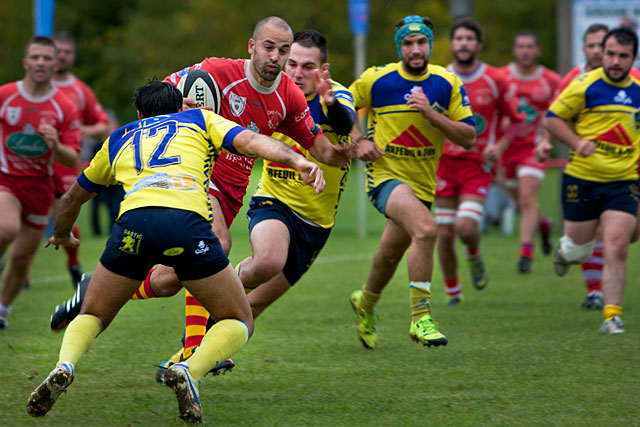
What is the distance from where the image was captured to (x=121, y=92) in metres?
46.3

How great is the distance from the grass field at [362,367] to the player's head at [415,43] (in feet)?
6.96

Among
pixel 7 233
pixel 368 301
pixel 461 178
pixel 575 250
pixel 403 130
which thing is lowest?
pixel 368 301

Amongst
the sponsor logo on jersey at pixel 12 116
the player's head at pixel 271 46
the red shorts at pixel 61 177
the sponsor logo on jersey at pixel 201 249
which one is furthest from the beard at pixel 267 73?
the red shorts at pixel 61 177

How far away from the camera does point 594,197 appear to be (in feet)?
26.0

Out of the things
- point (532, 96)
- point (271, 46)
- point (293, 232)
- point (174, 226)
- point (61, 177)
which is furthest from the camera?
point (532, 96)

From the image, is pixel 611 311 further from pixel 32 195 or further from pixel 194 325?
pixel 32 195

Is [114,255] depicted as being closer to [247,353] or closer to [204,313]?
[204,313]

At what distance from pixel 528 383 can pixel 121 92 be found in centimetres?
4236

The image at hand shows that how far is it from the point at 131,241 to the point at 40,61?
4453mm

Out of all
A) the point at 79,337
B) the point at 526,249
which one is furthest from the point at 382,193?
the point at 526,249

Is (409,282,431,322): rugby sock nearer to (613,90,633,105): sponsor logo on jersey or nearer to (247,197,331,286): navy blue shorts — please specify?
(247,197,331,286): navy blue shorts

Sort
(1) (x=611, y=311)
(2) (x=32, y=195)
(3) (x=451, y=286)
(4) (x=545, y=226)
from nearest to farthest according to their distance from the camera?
(1) (x=611, y=311) → (2) (x=32, y=195) → (3) (x=451, y=286) → (4) (x=545, y=226)

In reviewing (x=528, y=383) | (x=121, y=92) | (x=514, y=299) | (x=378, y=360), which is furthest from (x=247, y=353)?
(x=121, y=92)

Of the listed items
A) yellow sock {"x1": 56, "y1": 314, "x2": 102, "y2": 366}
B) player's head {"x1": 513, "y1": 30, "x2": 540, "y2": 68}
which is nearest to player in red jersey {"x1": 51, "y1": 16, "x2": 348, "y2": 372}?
yellow sock {"x1": 56, "y1": 314, "x2": 102, "y2": 366}
